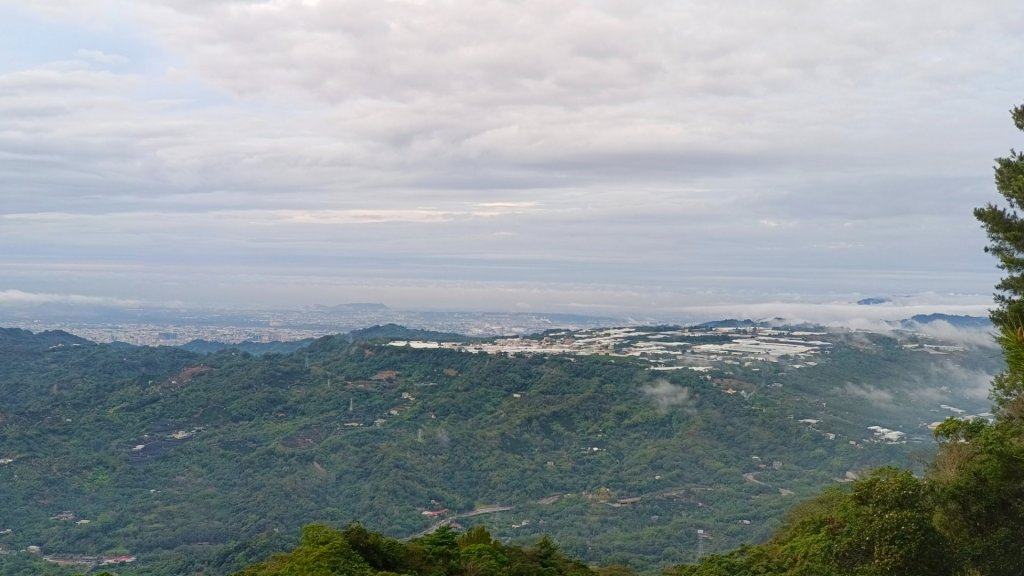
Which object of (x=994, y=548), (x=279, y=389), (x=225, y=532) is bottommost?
(x=225, y=532)

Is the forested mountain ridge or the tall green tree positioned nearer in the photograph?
the tall green tree

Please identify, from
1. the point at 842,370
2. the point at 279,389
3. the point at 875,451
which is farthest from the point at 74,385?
the point at 842,370

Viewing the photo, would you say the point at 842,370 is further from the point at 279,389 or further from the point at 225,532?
the point at 225,532

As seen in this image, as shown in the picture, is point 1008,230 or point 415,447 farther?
point 415,447

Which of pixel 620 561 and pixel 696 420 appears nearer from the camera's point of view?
pixel 620 561

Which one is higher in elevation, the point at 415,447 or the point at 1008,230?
the point at 1008,230

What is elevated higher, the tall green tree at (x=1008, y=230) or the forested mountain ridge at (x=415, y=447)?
the tall green tree at (x=1008, y=230)

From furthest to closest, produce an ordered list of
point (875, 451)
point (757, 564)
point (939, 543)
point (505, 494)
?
point (875, 451)
point (505, 494)
point (757, 564)
point (939, 543)

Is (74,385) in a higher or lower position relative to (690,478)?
higher
